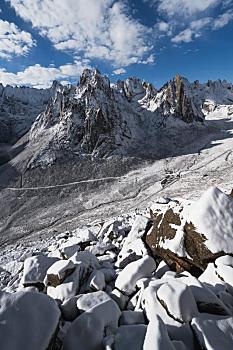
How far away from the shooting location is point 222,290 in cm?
732

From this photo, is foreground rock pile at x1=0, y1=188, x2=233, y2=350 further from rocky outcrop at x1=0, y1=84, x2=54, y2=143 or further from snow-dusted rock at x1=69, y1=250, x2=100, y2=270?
rocky outcrop at x1=0, y1=84, x2=54, y2=143

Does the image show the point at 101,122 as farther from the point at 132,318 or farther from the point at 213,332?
the point at 213,332

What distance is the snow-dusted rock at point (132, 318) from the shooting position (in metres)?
6.57

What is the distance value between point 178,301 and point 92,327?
6.52 ft

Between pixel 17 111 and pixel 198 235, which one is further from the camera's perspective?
pixel 17 111

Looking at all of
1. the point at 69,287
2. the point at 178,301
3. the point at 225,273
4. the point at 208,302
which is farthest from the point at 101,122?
the point at 178,301

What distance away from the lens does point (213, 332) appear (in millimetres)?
5523

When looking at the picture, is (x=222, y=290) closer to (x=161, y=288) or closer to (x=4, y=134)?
(x=161, y=288)

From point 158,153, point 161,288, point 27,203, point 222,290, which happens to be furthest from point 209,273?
point 158,153

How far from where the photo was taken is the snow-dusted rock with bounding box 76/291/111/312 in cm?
685

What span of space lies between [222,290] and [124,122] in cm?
6143

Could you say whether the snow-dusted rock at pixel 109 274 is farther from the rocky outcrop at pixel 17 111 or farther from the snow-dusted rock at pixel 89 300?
the rocky outcrop at pixel 17 111

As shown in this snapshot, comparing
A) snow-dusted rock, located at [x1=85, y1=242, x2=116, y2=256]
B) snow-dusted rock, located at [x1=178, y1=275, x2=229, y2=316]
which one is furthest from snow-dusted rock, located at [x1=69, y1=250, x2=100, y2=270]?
snow-dusted rock, located at [x1=178, y1=275, x2=229, y2=316]

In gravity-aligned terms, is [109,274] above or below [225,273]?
below
